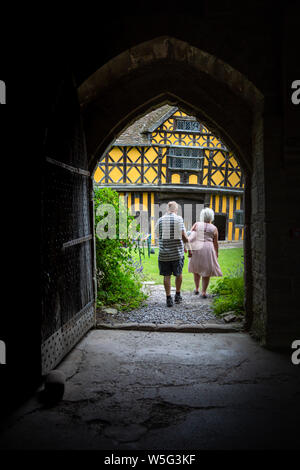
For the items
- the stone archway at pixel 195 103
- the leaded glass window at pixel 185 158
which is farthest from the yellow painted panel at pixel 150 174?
the stone archway at pixel 195 103

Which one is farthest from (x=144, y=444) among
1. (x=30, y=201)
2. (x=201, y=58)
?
(x=201, y=58)

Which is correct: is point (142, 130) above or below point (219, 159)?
above

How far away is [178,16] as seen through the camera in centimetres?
342

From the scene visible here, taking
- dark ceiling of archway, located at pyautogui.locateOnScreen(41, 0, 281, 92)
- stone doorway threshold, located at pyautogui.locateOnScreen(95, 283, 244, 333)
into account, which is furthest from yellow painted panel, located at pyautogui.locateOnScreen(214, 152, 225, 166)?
dark ceiling of archway, located at pyautogui.locateOnScreen(41, 0, 281, 92)

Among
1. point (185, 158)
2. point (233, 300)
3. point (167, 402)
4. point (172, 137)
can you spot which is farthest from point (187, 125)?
point (167, 402)

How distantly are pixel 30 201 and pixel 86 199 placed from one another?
154 cm

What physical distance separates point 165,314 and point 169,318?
21 cm

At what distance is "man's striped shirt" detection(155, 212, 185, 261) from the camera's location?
551 centimetres

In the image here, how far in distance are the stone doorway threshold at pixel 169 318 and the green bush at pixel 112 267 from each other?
26 centimetres

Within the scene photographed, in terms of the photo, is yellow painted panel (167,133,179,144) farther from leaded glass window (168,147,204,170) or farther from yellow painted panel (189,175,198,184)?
yellow painted panel (189,175,198,184)

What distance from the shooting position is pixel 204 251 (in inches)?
239

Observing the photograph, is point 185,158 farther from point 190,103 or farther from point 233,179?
point 190,103

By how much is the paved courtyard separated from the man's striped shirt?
199 cm

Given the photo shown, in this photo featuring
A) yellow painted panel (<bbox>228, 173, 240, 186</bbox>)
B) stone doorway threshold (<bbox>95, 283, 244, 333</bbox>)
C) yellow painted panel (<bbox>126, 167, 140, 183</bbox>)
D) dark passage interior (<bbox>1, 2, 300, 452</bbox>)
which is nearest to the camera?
dark passage interior (<bbox>1, 2, 300, 452</bbox>)
